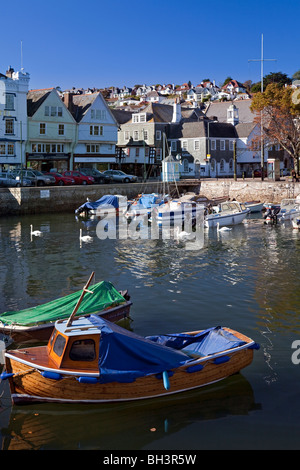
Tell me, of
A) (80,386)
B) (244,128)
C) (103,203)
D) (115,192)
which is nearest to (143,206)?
(103,203)

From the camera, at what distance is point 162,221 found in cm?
4628

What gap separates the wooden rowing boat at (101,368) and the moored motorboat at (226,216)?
30.5 m

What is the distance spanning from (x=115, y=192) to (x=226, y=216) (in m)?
21.2

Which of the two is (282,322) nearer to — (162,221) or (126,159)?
(162,221)

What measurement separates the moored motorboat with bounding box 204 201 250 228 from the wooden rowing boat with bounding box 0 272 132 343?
988 inches

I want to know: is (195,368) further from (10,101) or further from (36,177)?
(10,101)

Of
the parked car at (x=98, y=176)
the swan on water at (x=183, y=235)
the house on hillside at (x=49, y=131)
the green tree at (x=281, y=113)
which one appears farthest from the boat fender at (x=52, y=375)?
the house on hillside at (x=49, y=131)

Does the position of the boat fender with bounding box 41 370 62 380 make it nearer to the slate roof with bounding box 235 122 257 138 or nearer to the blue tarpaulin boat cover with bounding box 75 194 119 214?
the blue tarpaulin boat cover with bounding box 75 194 119 214

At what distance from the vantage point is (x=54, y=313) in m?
17.5

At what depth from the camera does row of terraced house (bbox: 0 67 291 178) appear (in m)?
65.6

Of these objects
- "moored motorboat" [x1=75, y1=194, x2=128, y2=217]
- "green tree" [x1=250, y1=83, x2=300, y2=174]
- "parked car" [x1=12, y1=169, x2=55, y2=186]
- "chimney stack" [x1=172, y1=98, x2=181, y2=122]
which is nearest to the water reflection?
"moored motorboat" [x1=75, y1=194, x2=128, y2=217]

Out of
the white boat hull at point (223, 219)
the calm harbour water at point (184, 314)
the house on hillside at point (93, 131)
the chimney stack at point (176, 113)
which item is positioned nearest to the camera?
the calm harbour water at point (184, 314)

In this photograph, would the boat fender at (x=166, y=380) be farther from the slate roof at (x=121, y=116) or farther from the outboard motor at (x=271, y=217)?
the slate roof at (x=121, y=116)

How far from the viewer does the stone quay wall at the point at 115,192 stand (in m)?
54.3
